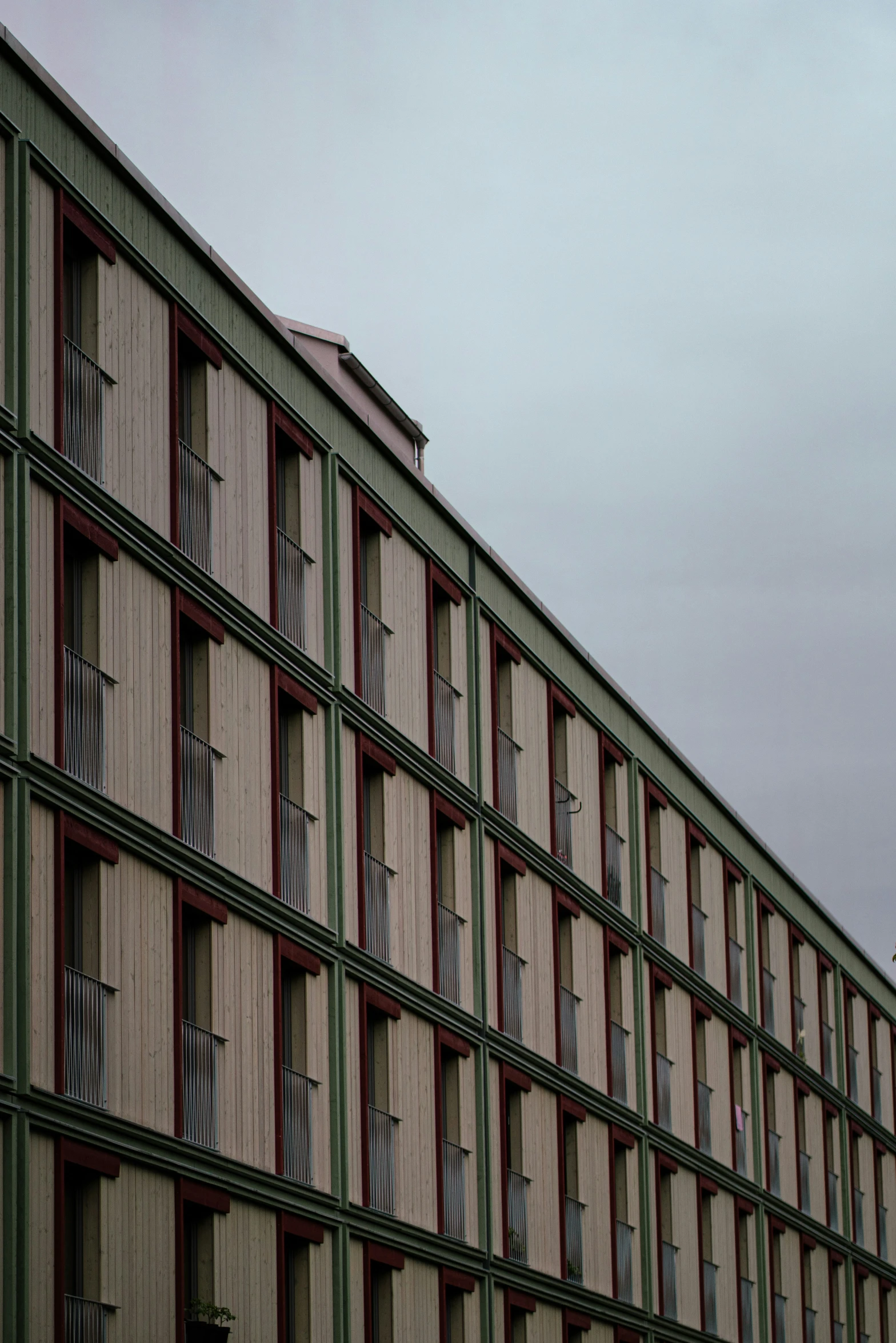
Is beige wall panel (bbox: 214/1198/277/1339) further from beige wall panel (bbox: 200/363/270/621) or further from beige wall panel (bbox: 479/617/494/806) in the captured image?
beige wall panel (bbox: 479/617/494/806)

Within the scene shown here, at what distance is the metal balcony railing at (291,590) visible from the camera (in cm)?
3609

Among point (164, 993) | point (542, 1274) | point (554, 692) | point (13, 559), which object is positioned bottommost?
point (542, 1274)

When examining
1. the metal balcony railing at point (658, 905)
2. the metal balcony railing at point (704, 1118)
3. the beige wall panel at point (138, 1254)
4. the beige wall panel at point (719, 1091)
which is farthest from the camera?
the beige wall panel at point (719, 1091)

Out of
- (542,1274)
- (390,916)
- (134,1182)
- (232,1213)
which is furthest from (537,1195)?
(134,1182)

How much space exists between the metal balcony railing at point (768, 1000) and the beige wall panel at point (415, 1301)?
22.5 m

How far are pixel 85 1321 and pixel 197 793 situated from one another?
7.52 meters

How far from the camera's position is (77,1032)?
28.8 m

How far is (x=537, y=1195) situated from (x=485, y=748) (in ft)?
26.7

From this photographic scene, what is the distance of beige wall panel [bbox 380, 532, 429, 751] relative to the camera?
3994 cm

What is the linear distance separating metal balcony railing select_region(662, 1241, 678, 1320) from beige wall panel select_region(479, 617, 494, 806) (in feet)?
40.3

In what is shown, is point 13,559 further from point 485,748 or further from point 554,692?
point 554,692

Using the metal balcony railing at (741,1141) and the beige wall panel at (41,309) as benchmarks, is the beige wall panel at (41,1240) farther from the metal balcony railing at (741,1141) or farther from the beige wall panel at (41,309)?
the metal balcony railing at (741,1141)

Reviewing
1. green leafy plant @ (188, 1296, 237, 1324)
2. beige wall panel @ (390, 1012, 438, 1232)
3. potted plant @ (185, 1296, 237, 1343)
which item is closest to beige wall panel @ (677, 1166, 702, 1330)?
beige wall panel @ (390, 1012, 438, 1232)

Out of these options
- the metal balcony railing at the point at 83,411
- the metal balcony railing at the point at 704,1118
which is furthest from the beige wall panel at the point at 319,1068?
the metal balcony railing at the point at 704,1118
